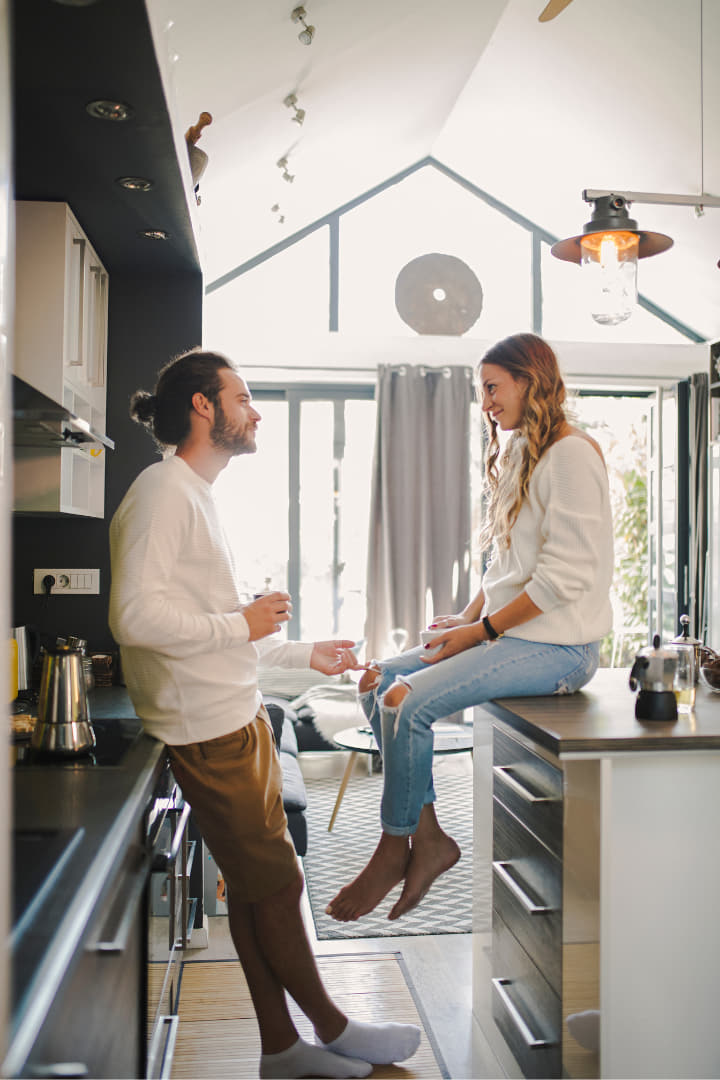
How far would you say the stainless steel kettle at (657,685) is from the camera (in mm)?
1831

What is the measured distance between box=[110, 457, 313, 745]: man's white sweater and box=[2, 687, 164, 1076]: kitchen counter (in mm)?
100

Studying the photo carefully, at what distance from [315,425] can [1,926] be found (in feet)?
19.0

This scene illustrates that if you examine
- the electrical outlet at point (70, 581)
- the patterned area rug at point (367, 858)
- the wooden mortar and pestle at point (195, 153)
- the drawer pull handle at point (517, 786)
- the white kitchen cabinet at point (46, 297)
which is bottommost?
the patterned area rug at point (367, 858)

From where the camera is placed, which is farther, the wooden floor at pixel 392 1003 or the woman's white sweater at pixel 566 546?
the wooden floor at pixel 392 1003

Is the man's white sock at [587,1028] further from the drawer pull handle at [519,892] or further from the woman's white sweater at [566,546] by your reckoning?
the woman's white sweater at [566,546]

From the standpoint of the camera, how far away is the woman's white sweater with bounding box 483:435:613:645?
1.97 metres

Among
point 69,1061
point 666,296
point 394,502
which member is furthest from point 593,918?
point 666,296

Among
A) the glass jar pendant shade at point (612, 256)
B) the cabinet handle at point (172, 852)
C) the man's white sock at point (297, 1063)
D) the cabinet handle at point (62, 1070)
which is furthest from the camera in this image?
the glass jar pendant shade at point (612, 256)

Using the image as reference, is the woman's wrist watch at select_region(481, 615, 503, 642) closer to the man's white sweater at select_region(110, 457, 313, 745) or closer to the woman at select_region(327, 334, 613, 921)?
the woman at select_region(327, 334, 613, 921)

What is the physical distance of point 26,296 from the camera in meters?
2.26

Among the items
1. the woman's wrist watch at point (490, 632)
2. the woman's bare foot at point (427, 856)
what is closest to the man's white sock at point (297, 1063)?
the woman's bare foot at point (427, 856)

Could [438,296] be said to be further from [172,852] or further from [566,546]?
[172,852]

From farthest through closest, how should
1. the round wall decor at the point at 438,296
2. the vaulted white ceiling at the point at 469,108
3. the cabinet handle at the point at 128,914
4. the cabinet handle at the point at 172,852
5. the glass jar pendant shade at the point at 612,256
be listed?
the round wall decor at the point at 438,296 → the vaulted white ceiling at the point at 469,108 → the glass jar pendant shade at the point at 612,256 → the cabinet handle at the point at 172,852 → the cabinet handle at the point at 128,914

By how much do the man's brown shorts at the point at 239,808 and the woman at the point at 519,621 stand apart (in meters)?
0.22
